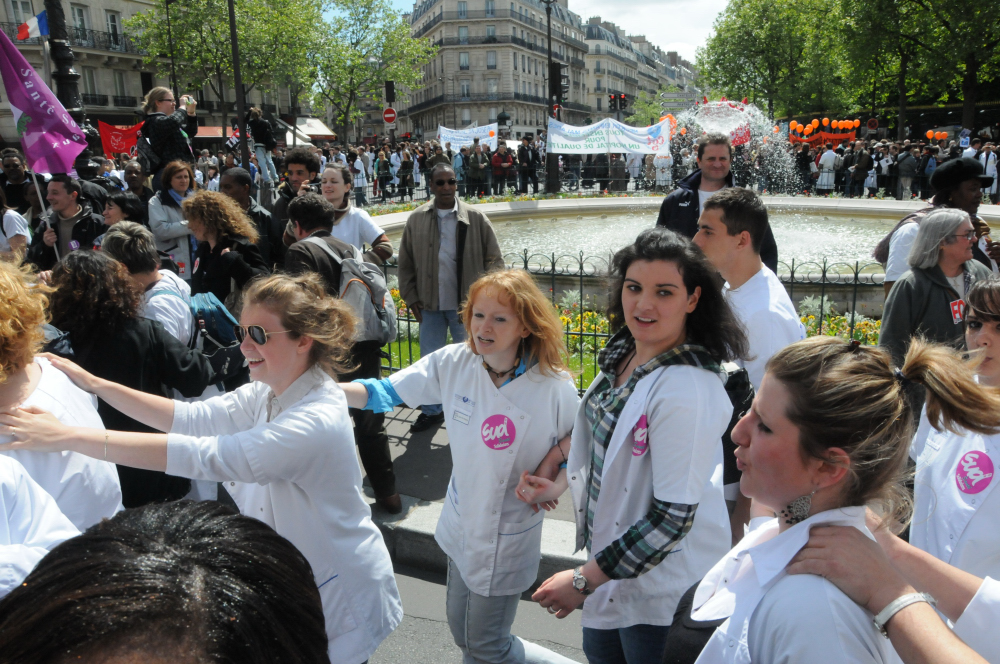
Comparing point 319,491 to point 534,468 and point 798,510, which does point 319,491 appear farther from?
point 798,510

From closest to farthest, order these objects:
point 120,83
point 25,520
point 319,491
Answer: point 25,520 < point 319,491 < point 120,83

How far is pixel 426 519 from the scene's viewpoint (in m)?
4.03

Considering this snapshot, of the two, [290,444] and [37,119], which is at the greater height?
[37,119]

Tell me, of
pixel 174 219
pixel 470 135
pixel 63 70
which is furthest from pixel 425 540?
pixel 470 135

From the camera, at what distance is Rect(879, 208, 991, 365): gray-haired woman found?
3.51 meters

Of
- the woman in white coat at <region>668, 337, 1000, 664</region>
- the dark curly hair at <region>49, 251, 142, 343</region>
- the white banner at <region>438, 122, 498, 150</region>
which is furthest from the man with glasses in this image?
the white banner at <region>438, 122, 498, 150</region>

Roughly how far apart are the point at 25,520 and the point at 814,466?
179cm

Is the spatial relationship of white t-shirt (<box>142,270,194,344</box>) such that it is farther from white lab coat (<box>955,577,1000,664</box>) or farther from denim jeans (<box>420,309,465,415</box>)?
white lab coat (<box>955,577,1000,664</box>)

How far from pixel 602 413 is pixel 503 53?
91.2 m

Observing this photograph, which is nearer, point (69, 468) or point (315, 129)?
point (69, 468)

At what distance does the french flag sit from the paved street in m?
7.57

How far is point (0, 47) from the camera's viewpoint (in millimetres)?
5410

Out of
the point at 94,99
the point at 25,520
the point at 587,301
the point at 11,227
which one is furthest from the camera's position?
the point at 94,99

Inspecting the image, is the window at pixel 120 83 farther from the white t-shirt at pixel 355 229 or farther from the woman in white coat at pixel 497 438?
the woman in white coat at pixel 497 438
